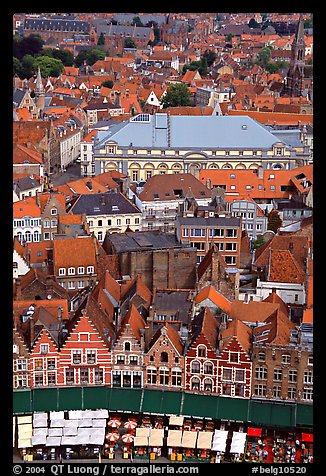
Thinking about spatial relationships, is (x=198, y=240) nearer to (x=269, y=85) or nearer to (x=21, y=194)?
(x=21, y=194)

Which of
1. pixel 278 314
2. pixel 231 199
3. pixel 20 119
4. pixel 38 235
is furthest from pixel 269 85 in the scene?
pixel 278 314

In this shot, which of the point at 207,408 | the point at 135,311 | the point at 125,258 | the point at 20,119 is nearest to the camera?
the point at 207,408

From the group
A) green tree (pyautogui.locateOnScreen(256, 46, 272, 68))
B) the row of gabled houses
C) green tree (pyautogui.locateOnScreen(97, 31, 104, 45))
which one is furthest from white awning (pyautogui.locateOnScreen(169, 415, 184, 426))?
green tree (pyautogui.locateOnScreen(97, 31, 104, 45))

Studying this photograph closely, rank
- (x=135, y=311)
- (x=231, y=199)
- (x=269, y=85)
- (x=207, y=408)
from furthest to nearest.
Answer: (x=269, y=85), (x=231, y=199), (x=135, y=311), (x=207, y=408)

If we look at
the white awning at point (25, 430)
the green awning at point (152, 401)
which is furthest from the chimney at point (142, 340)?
the white awning at point (25, 430)

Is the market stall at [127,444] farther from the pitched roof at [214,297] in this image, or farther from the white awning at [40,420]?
the pitched roof at [214,297]

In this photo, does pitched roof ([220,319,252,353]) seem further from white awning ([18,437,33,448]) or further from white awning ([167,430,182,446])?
white awning ([18,437,33,448])

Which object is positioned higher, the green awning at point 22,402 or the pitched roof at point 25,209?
the pitched roof at point 25,209
